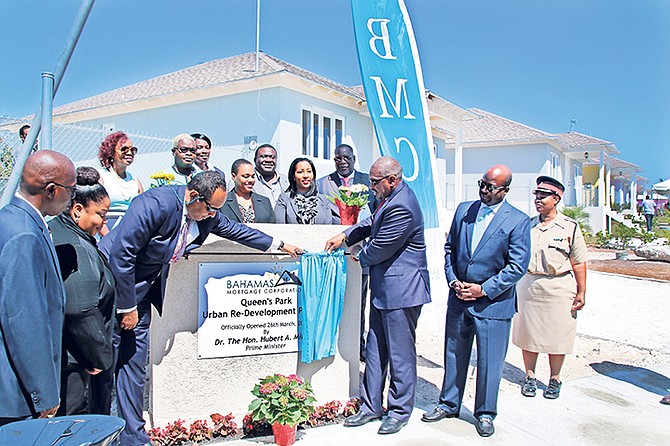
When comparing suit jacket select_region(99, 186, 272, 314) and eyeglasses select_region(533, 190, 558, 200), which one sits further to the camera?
eyeglasses select_region(533, 190, 558, 200)

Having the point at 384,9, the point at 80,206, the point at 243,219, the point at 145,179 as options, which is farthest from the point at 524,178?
the point at 80,206

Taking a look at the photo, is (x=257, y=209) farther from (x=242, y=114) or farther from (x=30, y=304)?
(x=242, y=114)

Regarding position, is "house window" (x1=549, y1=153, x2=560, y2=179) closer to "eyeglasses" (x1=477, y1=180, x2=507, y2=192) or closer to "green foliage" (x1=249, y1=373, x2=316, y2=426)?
"eyeglasses" (x1=477, y1=180, x2=507, y2=192)

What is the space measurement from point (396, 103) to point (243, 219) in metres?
2.37

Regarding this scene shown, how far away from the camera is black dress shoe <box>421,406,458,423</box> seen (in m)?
4.40

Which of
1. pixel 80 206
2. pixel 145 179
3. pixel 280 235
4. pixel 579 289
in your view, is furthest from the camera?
pixel 145 179

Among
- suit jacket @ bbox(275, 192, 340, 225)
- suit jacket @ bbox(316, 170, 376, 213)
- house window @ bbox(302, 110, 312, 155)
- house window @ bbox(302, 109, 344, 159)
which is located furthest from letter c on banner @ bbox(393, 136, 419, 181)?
house window @ bbox(302, 110, 312, 155)

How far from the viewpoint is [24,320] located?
2.10m

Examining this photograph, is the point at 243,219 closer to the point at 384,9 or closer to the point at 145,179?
the point at 384,9

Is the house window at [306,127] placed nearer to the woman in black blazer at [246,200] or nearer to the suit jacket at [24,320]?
the woman in black blazer at [246,200]

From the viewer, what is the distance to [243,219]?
4.86 metres

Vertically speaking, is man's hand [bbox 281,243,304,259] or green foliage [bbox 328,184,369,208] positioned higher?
green foliage [bbox 328,184,369,208]

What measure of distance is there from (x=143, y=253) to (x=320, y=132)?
13157 millimetres

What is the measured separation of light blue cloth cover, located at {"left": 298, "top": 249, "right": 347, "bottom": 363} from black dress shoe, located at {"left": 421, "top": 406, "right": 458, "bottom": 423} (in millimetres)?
955
